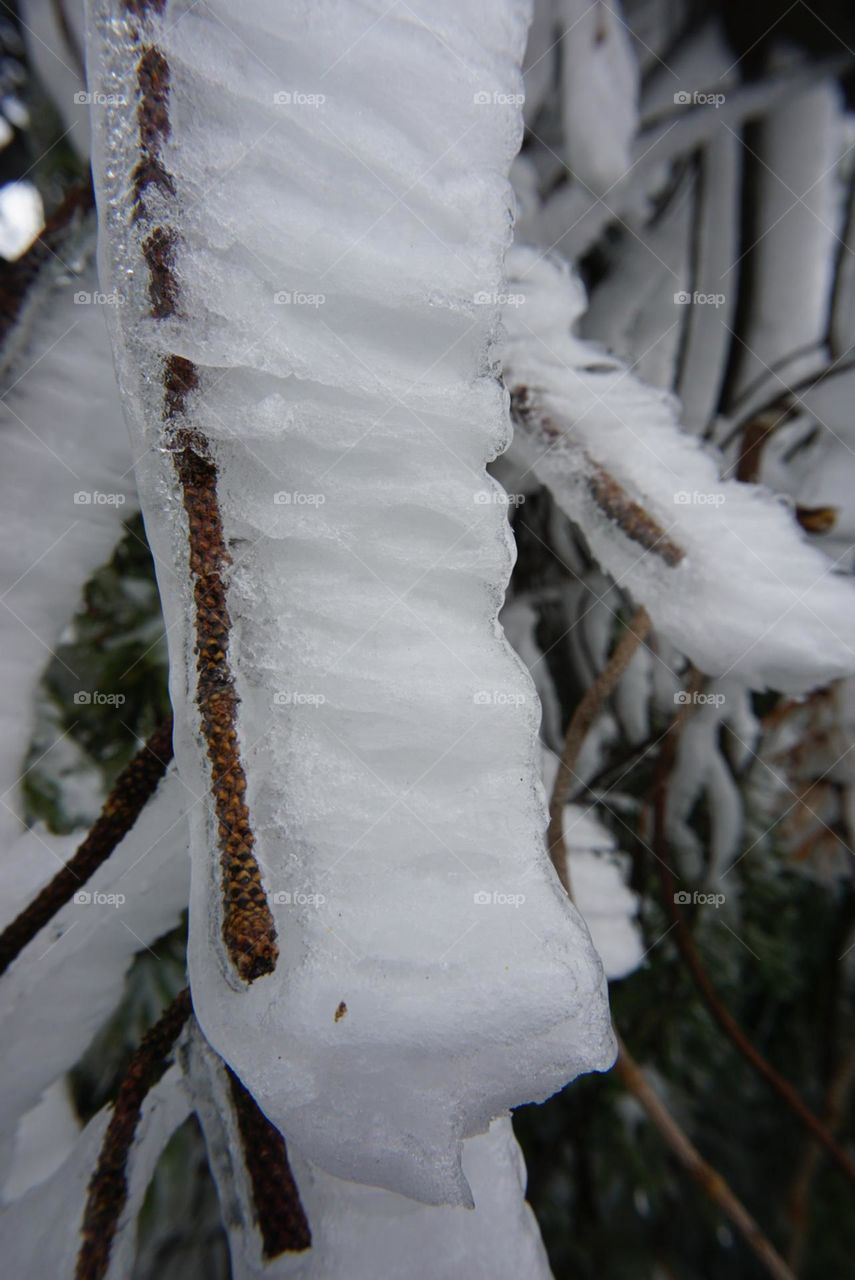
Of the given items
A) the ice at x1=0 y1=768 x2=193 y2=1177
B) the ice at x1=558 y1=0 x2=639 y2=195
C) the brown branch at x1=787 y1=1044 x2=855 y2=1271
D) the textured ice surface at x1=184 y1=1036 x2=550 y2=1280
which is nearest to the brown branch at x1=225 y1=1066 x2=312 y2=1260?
the textured ice surface at x1=184 y1=1036 x2=550 y2=1280

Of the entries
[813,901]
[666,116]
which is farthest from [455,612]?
[813,901]

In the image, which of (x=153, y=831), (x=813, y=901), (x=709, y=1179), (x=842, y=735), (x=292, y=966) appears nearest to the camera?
(x=292, y=966)

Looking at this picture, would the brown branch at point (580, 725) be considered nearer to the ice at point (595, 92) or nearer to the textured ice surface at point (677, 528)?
the textured ice surface at point (677, 528)

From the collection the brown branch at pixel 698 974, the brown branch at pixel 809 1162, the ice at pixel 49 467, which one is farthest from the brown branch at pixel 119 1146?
the brown branch at pixel 809 1162

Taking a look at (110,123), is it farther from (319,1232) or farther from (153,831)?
(319,1232)

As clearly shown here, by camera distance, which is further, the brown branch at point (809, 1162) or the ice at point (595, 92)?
the brown branch at point (809, 1162)
